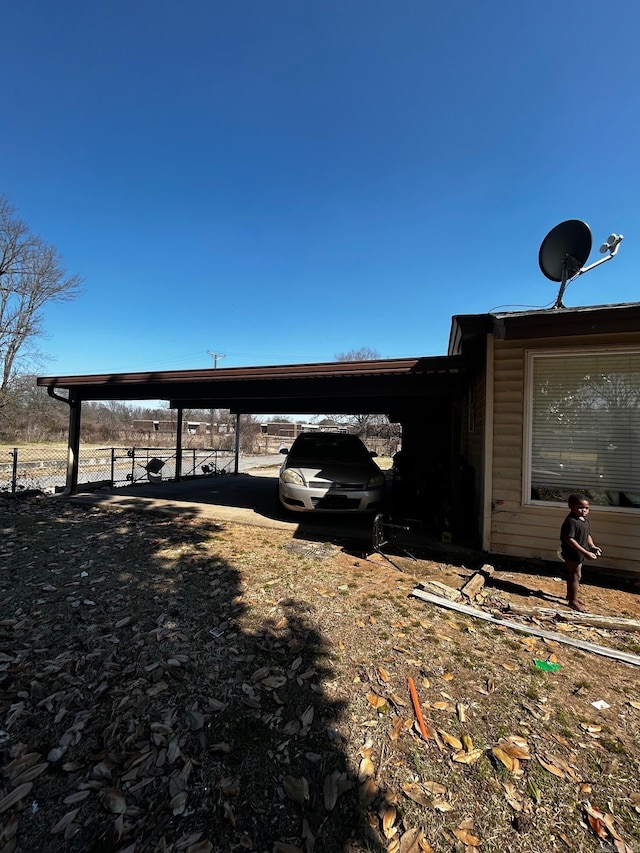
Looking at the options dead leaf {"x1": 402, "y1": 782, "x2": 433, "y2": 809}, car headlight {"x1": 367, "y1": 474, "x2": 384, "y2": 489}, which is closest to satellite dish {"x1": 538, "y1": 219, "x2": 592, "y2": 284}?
car headlight {"x1": 367, "y1": 474, "x2": 384, "y2": 489}

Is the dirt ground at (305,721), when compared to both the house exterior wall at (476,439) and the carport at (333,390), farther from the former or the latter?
the carport at (333,390)

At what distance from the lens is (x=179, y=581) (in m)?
4.06

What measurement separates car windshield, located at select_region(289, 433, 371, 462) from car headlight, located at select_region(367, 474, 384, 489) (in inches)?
30.0

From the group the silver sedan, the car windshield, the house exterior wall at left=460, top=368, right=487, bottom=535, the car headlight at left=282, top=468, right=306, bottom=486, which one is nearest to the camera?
the house exterior wall at left=460, top=368, right=487, bottom=535

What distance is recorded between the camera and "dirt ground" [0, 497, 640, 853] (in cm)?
156

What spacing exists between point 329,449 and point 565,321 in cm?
476

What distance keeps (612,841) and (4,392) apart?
93.6 ft

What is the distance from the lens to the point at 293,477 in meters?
6.73

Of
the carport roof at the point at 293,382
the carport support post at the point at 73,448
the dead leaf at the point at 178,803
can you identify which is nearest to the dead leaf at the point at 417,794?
the dead leaf at the point at 178,803

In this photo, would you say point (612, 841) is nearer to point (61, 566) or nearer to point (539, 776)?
point (539, 776)

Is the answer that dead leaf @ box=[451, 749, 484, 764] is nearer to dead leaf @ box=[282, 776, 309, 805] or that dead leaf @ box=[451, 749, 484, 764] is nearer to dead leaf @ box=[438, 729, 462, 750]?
dead leaf @ box=[438, 729, 462, 750]

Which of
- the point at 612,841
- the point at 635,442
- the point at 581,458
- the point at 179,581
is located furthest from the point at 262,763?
the point at 635,442

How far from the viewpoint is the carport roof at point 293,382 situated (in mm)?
5898

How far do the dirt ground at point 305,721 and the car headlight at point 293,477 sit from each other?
8.79 ft
